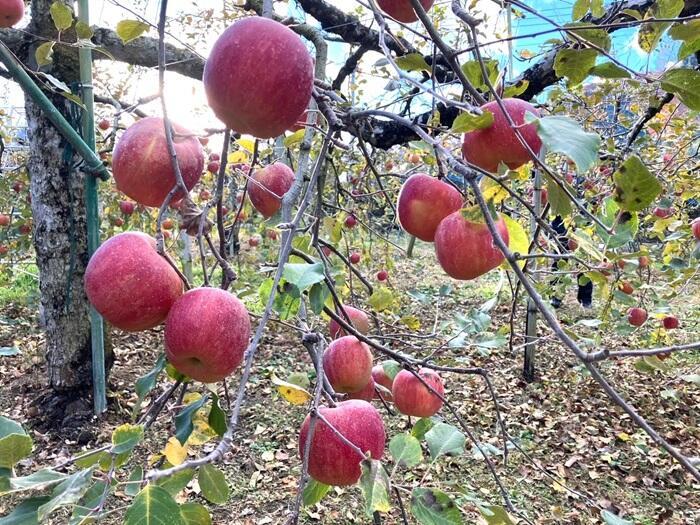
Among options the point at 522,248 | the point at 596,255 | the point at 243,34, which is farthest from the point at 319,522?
the point at 243,34

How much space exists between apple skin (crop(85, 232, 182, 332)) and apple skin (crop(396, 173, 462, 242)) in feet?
1.56

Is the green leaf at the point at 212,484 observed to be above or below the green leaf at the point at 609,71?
below

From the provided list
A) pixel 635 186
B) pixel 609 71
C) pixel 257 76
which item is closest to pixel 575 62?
pixel 609 71

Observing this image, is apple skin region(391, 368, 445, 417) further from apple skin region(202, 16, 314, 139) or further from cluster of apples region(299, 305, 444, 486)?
apple skin region(202, 16, 314, 139)

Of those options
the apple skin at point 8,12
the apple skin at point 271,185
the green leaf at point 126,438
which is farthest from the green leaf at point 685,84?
the apple skin at point 8,12

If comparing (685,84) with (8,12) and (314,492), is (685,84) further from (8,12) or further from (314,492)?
(8,12)

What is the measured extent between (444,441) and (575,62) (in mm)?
523

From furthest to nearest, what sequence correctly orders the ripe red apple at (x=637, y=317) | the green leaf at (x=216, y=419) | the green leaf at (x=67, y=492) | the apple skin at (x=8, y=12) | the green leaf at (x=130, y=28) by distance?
1. the ripe red apple at (x=637, y=317)
2. the apple skin at (x=8, y=12)
3. the green leaf at (x=130, y=28)
4. the green leaf at (x=216, y=419)
5. the green leaf at (x=67, y=492)

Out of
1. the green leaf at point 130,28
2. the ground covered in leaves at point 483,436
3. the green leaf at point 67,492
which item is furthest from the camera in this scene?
the ground covered in leaves at point 483,436

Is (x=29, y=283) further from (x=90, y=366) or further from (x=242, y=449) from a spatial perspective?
(x=242, y=449)

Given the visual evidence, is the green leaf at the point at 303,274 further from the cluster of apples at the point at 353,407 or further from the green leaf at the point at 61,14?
the green leaf at the point at 61,14

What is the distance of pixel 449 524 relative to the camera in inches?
19.4

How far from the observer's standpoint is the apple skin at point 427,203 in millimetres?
937

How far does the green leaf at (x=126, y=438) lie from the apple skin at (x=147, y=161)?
0.28 meters
